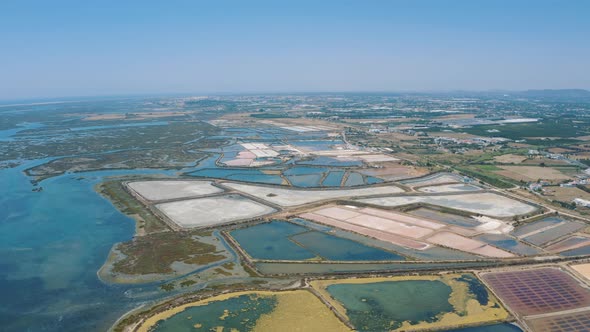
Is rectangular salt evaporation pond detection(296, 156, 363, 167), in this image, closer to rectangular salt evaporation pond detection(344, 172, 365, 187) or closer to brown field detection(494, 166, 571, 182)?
rectangular salt evaporation pond detection(344, 172, 365, 187)

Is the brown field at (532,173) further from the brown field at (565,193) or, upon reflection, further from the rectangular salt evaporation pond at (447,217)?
the rectangular salt evaporation pond at (447,217)

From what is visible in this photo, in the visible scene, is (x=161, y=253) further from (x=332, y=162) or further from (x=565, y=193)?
(x=565, y=193)

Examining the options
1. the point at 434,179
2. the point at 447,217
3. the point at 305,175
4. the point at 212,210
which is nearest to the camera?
the point at 447,217

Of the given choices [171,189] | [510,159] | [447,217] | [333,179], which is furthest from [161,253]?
[510,159]

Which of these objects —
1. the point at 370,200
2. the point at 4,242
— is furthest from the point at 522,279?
the point at 4,242

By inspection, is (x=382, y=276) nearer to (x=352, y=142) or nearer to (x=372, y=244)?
(x=372, y=244)
